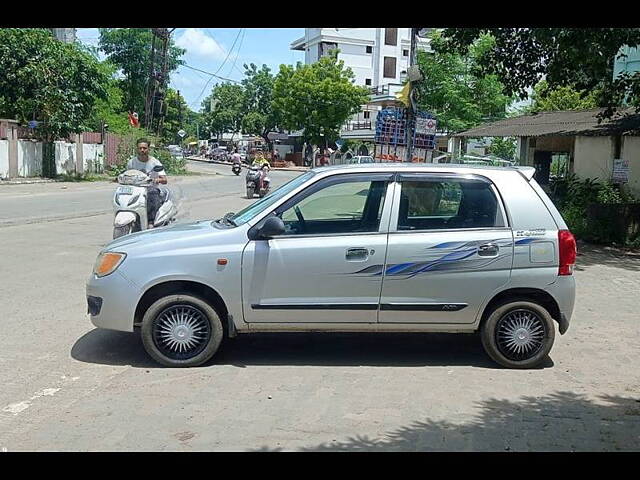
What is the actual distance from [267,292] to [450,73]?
27365 millimetres

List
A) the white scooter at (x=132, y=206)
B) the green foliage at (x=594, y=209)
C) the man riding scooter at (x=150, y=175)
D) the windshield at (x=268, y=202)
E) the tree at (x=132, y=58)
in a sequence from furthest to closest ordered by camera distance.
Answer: the tree at (x=132, y=58), the green foliage at (x=594, y=209), the man riding scooter at (x=150, y=175), the white scooter at (x=132, y=206), the windshield at (x=268, y=202)

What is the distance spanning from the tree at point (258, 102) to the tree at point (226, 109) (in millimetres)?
1822

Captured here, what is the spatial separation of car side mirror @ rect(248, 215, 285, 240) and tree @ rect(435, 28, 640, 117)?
7.34 metres

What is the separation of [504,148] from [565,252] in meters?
33.1

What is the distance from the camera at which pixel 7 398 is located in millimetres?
4945

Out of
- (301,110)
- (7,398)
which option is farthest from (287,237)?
(301,110)

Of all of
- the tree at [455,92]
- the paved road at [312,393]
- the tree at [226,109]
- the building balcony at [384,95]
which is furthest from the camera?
the tree at [226,109]

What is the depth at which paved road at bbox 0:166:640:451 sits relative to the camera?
4359 millimetres

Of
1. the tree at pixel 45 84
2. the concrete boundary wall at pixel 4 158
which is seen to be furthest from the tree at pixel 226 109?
the concrete boundary wall at pixel 4 158

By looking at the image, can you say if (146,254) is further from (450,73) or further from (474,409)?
(450,73)

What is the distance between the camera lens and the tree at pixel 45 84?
1165 inches

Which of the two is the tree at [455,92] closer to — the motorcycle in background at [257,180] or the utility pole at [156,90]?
the motorcycle in background at [257,180]

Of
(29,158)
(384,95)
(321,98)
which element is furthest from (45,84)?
(384,95)

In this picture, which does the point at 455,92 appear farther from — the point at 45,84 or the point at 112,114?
the point at 112,114
